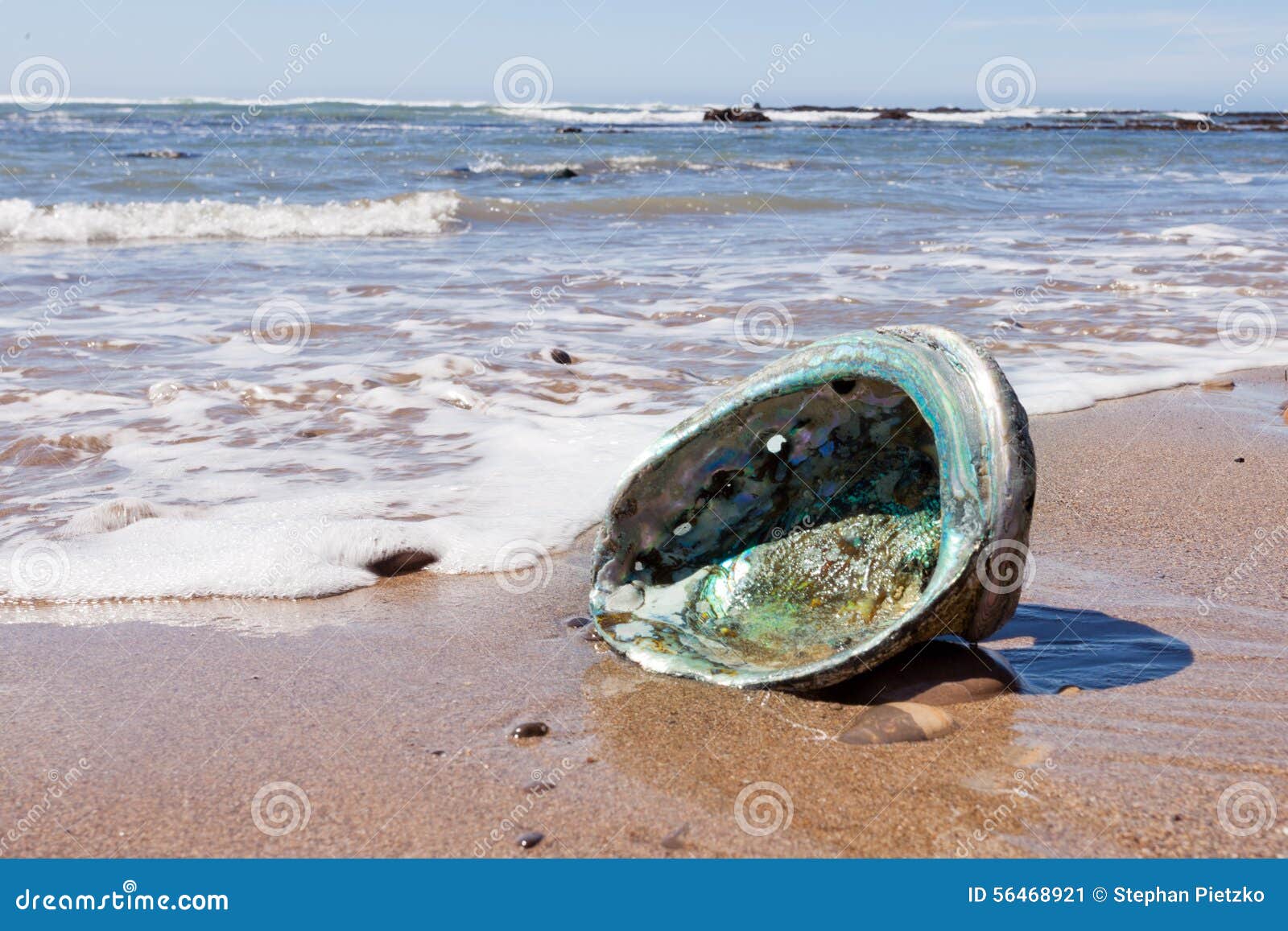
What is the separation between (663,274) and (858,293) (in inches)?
70.0

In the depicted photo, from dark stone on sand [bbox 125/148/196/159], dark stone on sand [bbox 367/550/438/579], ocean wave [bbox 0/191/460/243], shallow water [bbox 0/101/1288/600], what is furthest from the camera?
dark stone on sand [bbox 125/148/196/159]

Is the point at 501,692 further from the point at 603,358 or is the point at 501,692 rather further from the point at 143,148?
the point at 143,148

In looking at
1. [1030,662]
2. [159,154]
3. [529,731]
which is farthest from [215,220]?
[1030,662]

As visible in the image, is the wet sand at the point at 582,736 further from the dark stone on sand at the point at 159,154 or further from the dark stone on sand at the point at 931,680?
the dark stone on sand at the point at 159,154

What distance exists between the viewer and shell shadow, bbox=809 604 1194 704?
2.45 meters

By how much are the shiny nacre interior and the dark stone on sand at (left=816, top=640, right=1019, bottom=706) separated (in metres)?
0.10

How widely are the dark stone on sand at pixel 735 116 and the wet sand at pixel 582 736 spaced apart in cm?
4460

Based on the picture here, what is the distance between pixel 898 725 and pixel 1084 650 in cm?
70

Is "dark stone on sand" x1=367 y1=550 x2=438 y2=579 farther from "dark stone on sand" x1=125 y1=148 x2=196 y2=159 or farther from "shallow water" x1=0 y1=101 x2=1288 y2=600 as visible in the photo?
"dark stone on sand" x1=125 y1=148 x2=196 y2=159

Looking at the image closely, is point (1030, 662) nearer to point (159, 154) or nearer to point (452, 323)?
point (452, 323)

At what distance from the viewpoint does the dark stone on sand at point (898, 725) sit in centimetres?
229

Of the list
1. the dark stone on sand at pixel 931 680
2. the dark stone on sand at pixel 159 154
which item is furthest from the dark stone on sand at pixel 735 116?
the dark stone on sand at pixel 931 680

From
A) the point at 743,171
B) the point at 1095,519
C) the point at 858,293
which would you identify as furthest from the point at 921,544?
the point at 743,171

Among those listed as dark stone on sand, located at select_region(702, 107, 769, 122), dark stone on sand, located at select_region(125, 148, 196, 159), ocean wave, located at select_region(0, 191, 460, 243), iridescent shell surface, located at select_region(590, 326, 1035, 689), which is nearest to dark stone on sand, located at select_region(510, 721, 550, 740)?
iridescent shell surface, located at select_region(590, 326, 1035, 689)
